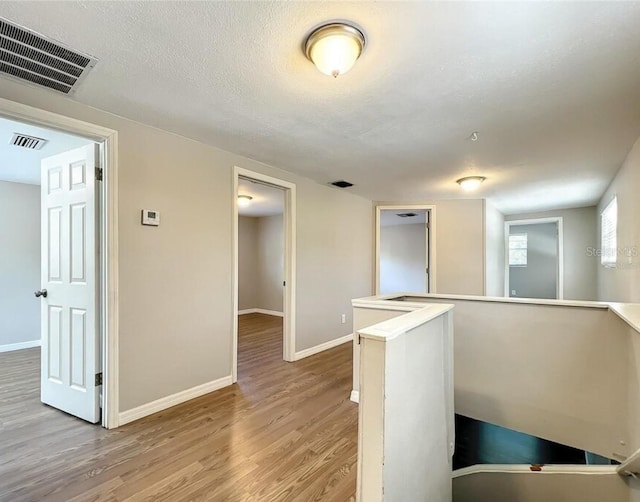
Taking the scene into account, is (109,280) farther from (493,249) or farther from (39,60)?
(493,249)

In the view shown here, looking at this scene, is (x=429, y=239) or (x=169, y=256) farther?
(x=429, y=239)

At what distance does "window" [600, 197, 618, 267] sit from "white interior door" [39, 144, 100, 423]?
531 cm

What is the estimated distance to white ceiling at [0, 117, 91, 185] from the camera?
8.22 feet

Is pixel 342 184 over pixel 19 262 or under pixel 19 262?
over

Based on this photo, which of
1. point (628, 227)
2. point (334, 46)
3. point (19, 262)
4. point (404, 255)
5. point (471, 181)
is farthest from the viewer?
point (404, 255)

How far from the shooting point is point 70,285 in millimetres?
2428

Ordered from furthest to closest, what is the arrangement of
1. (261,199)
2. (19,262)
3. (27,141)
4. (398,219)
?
(398,219) → (261,199) → (19,262) → (27,141)

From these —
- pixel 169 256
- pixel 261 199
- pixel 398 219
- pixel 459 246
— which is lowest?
pixel 169 256

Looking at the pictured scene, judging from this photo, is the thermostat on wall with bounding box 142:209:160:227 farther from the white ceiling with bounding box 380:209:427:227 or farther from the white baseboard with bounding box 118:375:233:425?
the white ceiling with bounding box 380:209:427:227

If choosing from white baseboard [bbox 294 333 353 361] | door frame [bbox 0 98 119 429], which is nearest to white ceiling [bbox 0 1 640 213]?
door frame [bbox 0 98 119 429]

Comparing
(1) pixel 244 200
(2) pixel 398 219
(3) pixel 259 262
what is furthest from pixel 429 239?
(3) pixel 259 262

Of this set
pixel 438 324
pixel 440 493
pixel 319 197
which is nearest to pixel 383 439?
pixel 438 324

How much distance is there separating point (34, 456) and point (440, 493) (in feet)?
8.03

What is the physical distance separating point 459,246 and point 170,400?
454 centimetres
